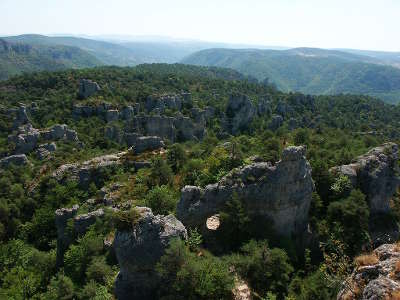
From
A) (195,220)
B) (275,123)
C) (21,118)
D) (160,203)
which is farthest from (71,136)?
(195,220)

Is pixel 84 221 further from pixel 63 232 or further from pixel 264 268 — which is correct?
pixel 264 268

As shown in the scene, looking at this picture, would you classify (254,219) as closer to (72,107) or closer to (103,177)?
(103,177)

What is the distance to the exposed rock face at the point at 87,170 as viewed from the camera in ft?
193

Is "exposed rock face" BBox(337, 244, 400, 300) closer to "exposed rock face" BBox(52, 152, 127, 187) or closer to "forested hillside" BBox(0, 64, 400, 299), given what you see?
"forested hillside" BBox(0, 64, 400, 299)

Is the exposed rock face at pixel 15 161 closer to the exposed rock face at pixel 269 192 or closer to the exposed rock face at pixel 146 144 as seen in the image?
the exposed rock face at pixel 146 144

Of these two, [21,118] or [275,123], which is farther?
[275,123]

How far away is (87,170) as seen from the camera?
59.4m

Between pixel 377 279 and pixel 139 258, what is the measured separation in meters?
17.2

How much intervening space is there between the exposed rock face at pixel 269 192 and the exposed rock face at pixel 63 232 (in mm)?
16033

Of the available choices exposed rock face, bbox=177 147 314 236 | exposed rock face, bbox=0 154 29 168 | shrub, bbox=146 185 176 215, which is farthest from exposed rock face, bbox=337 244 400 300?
exposed rock face, bbox=0 154 29 168

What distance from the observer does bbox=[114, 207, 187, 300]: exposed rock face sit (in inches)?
1079

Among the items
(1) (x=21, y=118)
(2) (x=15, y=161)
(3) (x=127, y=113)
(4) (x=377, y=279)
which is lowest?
(2) (x=15, y=161)

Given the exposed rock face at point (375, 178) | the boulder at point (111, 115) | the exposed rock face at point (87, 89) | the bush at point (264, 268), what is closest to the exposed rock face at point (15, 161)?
the boulder at point (111, 115)

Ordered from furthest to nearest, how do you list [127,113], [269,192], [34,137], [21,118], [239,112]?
[239,112]
[127,113]
[21,118]
[34,137]
[269,192]
